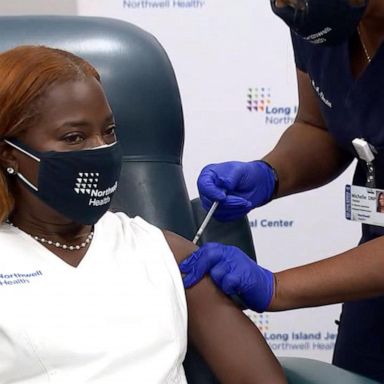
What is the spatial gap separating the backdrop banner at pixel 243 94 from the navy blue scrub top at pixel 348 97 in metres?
0.98

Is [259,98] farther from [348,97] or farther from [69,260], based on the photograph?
[69,260]

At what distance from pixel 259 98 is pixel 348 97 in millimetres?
1180

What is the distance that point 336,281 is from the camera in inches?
64.4

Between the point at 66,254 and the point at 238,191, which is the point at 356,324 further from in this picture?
the point at 66,254

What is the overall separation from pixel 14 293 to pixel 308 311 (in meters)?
1.88

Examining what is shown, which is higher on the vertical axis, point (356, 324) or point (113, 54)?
point (113, 54)

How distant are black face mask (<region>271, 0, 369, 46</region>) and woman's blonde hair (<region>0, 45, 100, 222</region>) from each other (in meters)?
0.40

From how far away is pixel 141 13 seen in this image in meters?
2.86

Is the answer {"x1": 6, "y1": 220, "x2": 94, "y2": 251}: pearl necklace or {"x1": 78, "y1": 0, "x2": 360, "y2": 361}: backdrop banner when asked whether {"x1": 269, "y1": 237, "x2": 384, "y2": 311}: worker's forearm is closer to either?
{"x1": 6, "y1": 220, "x2": 94, "y2": 251}: pearl necklace

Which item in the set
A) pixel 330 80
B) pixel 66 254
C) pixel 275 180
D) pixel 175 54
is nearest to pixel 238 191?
pixel 275 180

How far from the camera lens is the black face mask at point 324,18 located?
1.54 metres

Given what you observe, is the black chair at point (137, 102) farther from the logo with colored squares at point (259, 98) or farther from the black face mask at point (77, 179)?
the logo with colored squares at point (259, 98)

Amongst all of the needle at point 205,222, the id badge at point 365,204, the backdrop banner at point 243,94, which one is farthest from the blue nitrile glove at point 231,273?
the backdrop banner at point 243,94

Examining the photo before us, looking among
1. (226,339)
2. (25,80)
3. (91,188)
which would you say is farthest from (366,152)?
(25,80)
